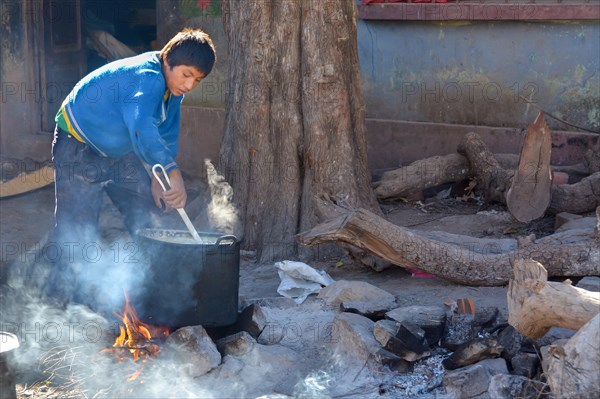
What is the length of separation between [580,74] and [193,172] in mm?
4209

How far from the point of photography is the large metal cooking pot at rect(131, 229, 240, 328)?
14.7ft

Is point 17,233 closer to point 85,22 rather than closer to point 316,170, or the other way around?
point 316,170

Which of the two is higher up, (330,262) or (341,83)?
(341,83)

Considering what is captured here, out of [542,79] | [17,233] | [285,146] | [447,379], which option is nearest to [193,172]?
[17,233]

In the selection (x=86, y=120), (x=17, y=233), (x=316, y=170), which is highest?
(x=86, y=120)

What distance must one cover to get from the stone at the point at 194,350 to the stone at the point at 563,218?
3396 mm

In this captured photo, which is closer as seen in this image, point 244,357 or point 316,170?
point 244,357

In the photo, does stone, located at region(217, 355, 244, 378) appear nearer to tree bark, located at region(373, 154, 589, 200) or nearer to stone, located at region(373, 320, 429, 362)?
stone, located at region(373, 320, 429, 362)

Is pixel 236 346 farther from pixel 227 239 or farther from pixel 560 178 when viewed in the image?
pixel 560 178

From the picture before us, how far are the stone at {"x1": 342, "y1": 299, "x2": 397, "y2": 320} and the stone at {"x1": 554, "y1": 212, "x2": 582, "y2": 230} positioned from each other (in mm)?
2252

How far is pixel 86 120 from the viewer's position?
16.4 ft

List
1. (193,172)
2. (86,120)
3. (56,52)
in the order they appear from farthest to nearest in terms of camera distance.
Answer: (56,52) < (193,172) < (86,120)

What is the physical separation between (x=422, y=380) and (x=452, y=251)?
56.5 inches

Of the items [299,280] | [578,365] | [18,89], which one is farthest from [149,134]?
[18,89]
